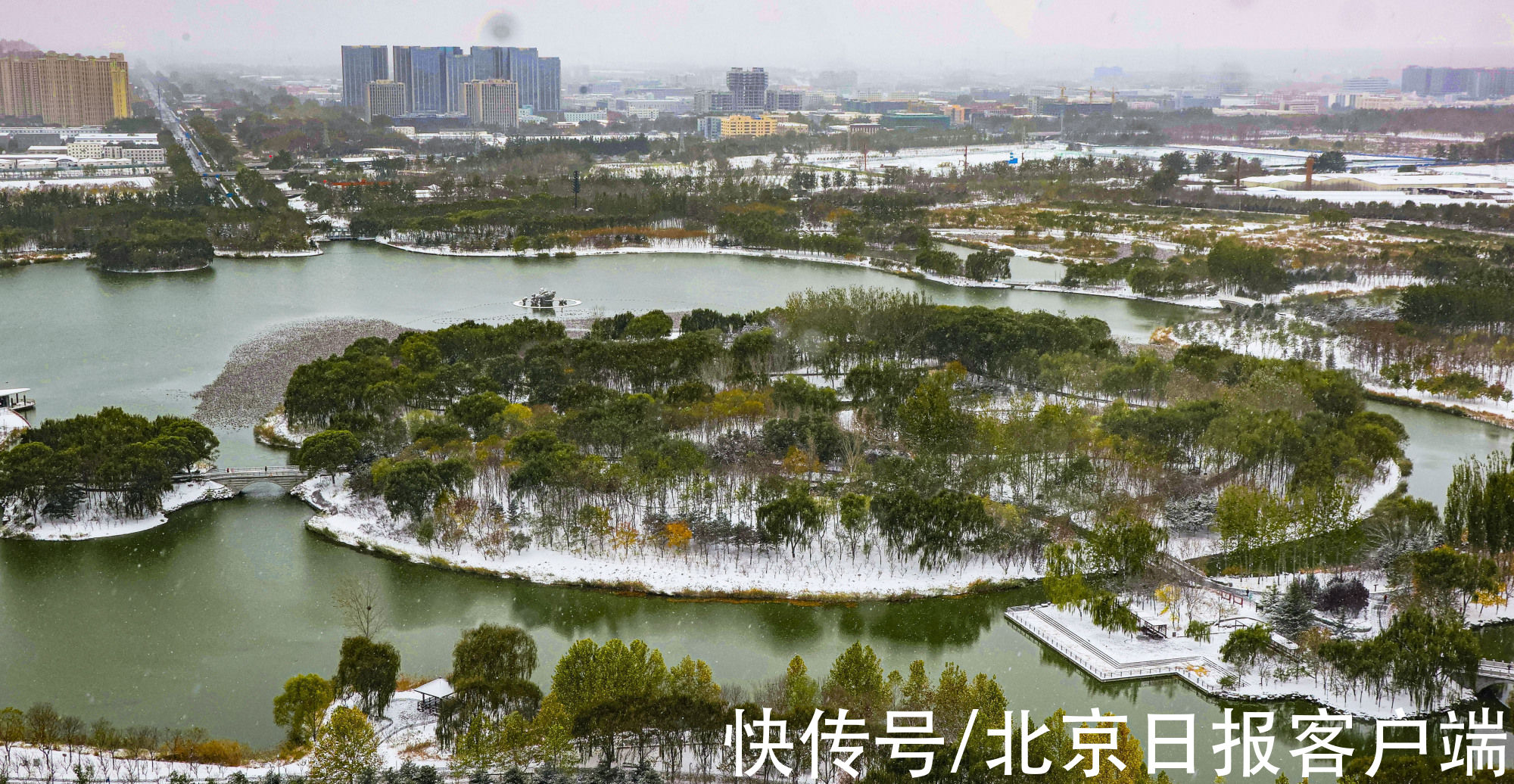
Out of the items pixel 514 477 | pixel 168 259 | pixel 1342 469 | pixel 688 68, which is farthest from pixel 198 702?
pixel 688 68

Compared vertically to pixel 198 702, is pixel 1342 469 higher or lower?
higher

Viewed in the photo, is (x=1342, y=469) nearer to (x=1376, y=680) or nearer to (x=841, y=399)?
(x=1376, y=680)

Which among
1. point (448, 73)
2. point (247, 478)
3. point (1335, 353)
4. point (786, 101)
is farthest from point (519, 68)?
point (247, 478)

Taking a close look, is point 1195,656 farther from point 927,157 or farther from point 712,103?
point 712,103

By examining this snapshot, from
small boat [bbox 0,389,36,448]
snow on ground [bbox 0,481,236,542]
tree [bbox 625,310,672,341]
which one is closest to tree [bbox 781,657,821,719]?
snow on ground [bbox 0,481,236,542]

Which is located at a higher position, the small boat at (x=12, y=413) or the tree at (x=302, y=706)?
the small boat at (x=12, y=413)

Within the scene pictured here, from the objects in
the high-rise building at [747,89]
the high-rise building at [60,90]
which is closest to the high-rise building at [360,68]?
the high-rise building at [60,90]

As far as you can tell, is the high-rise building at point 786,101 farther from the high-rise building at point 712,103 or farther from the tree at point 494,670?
the tree at point 494,670
